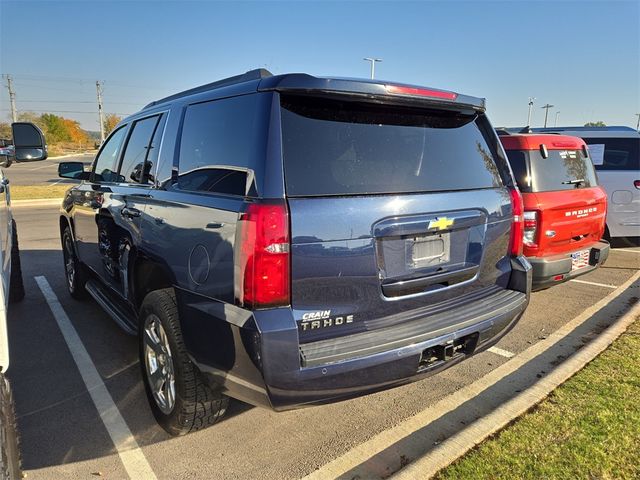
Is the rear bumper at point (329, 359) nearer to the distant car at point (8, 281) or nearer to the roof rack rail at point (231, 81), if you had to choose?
the distant car at point (8, 281)

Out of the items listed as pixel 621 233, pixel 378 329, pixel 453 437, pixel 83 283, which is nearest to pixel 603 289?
pixel 621 233

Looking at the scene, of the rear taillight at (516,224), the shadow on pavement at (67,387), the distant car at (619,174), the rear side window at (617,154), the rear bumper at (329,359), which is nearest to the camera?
the rear bumper at (329,359)

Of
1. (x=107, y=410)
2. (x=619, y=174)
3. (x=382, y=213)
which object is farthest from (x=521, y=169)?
(x=107, y=410)

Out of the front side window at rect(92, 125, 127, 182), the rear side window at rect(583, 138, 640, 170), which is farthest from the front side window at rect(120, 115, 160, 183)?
the rear side window at rect(583, 138, 640, 170)

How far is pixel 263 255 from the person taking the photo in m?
2.10

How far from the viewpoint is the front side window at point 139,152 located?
337 cm

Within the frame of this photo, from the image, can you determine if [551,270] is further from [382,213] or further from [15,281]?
[15,281]

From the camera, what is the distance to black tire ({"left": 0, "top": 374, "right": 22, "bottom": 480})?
183 cm

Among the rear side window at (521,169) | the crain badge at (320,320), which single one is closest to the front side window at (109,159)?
the crain badge at (320,320)

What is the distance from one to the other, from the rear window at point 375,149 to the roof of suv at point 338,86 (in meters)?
0.09

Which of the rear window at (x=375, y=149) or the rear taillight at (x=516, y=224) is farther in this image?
the rear taillight at (x=516, y=224)

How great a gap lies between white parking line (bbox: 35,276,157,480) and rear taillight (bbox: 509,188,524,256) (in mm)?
2609

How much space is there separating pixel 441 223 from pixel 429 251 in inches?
6.6

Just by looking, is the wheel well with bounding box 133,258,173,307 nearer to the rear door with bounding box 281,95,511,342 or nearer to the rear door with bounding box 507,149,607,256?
the rear door with bounding box 281,95,511,342
